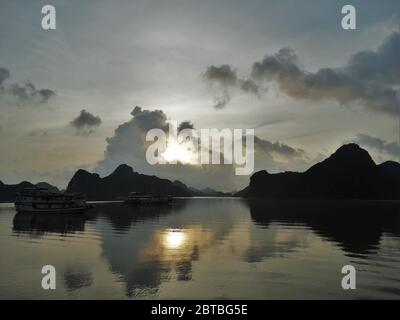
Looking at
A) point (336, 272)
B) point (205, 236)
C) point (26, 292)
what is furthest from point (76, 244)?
point (336, 272)

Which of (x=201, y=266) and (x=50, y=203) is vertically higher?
(x=50, y=203)

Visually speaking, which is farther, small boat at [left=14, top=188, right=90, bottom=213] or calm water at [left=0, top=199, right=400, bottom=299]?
small boat at [left=14, top=188, right=90, bottom=213]

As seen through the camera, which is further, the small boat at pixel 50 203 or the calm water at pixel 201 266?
the small boat at pixel 50 203

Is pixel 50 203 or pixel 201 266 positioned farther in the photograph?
pixel 50 203

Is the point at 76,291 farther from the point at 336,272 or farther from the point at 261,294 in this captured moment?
the point at 336,272

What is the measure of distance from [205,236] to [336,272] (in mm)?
33178

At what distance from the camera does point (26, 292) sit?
2758 cm
